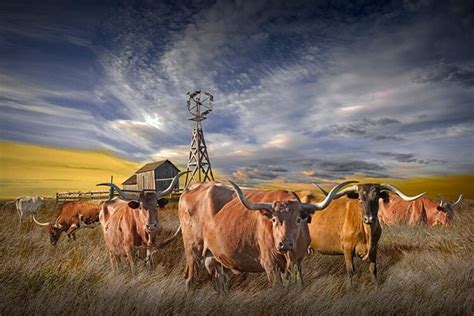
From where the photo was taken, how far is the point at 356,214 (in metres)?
7.52

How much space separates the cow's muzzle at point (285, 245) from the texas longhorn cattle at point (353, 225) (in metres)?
2.07

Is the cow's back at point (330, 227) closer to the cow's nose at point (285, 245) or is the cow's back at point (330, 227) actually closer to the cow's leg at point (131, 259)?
the cow's nose at point (285, 245)

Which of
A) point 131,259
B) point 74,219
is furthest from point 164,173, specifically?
point 131,259

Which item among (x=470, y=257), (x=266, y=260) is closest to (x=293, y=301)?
(x=266, y=260)

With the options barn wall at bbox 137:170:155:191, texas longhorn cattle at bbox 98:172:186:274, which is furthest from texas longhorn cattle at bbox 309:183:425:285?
barn wall at bbox 137:170:155:191

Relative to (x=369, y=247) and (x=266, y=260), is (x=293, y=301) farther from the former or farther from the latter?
(x=369, y=247)

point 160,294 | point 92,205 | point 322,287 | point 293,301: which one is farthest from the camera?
point 92,205

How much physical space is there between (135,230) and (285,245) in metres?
4.61

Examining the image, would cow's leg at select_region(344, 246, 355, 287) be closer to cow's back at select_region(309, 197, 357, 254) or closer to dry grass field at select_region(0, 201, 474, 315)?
dry grass field at select_region(0, 201, 474, 315)

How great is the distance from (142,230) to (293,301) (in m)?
4.27

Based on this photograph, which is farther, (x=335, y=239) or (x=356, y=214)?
(x=335, y=239)

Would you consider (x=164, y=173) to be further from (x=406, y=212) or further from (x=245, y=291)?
(x=245, y=291)

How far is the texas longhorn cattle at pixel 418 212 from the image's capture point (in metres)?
15.8

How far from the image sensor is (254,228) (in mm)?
6098
